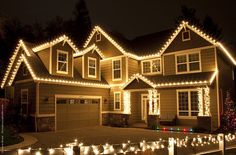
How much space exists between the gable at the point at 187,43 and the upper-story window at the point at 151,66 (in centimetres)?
157

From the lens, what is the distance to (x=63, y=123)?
17.7m

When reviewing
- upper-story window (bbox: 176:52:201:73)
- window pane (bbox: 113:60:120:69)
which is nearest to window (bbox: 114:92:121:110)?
window pane (bbox: 113:60:120:69)

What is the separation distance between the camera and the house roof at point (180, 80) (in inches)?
648

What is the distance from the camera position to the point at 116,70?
2194cm

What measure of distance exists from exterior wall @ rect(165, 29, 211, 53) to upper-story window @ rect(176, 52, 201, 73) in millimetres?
614

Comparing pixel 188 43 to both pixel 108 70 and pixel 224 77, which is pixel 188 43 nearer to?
pixel 224 77

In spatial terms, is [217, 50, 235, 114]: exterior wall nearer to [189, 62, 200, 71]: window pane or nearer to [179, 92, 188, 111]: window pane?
[189, 62, 200, 71]: window pane

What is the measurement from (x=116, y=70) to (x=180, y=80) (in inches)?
254

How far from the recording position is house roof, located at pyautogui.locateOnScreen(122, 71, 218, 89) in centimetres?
1645

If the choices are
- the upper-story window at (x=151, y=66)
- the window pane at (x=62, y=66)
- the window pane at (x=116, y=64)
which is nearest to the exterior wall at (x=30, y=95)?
the window pane at (x=62, y=66)

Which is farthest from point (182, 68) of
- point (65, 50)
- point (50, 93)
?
point (50, 93)

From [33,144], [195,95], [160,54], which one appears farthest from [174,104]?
[33,144]

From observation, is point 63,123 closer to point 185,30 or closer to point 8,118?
point 8,118

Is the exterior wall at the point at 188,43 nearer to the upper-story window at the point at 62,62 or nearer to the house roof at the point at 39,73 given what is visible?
the house roof at the point at 39,73
